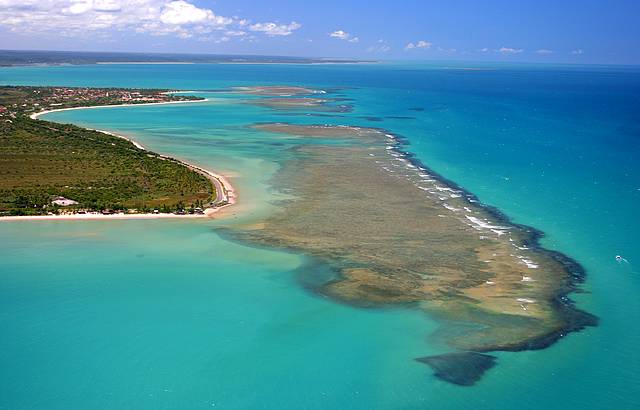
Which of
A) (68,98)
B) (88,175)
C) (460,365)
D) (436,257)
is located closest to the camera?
(460,365)

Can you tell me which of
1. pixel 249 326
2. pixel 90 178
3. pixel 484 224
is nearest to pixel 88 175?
pixel 90 178

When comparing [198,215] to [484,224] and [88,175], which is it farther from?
[484,224]

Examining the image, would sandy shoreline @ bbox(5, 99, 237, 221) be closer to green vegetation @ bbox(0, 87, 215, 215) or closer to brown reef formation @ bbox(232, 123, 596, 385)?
green vegetation @ bbox(0, 87, 215, 215)

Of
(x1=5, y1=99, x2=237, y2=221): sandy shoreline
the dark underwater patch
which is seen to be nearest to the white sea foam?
the dark underwater patch

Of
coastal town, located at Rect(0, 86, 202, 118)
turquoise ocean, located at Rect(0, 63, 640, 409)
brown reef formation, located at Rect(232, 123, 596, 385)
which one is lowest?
turquoise ocean, located at Rect(0, 63, 640, 409)

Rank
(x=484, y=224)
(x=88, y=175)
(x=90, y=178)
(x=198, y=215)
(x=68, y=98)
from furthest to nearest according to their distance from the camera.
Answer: (x=68, y=98), (x=88, y=175), (x=90, y=178), (x=198, y=215), (x=484, y=224)

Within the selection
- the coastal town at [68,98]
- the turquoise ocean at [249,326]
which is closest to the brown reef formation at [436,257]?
the turquoise ocean at [249,326]

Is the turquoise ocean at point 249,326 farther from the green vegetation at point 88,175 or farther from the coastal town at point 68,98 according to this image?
the coastal town at point 68,98

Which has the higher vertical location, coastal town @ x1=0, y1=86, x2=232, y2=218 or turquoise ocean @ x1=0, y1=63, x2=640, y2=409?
coastal town @ x1=0, y1=86, x2=232, y2=218

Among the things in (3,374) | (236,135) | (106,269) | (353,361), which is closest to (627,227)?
(353,361)
